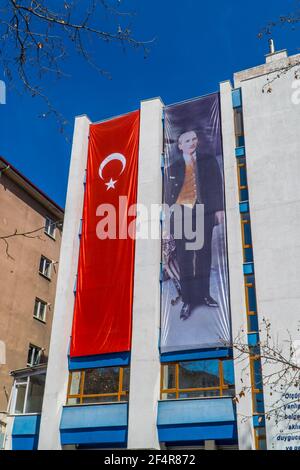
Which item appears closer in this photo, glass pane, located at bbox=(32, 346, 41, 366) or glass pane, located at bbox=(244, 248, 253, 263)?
glass pane, located at bbox=(244, 248, 253, 263)

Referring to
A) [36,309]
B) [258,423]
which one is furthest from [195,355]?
[36,309]

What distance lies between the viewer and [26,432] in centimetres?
2236

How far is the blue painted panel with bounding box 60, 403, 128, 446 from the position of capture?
2036cm

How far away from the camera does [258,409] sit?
61.7 feet

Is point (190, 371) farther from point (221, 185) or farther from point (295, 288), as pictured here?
point (221, 185)

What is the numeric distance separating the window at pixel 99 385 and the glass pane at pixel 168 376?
1.67 metres

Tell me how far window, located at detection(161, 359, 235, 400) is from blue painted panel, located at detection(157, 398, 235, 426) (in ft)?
1.21

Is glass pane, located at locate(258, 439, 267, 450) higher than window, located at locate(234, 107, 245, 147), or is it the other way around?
window, located at locate(234, 107, 245, 147)

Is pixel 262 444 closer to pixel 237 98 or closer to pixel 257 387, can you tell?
pixel 257 387

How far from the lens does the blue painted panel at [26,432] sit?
22.1 meters

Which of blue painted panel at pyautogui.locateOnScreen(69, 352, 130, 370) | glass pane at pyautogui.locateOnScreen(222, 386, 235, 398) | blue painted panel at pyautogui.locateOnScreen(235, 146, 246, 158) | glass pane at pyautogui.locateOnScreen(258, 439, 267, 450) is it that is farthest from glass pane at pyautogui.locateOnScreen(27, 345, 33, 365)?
blue painted panel at pyautogui.locateOnScreen(235, 146, 246, 158)

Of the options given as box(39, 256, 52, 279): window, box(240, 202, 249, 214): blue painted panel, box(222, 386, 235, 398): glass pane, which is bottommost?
box(222, 386, 235, 398): glass pane

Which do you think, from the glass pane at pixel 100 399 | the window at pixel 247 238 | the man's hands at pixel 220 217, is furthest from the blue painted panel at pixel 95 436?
the man's hands at pixel 220 217

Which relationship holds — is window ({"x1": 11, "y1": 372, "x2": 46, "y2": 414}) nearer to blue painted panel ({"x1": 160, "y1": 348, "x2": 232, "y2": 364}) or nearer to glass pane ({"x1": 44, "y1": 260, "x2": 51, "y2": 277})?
blue painted panel ({"x1": 160, "y1": 348, "x2": 232, "y2": 364})
